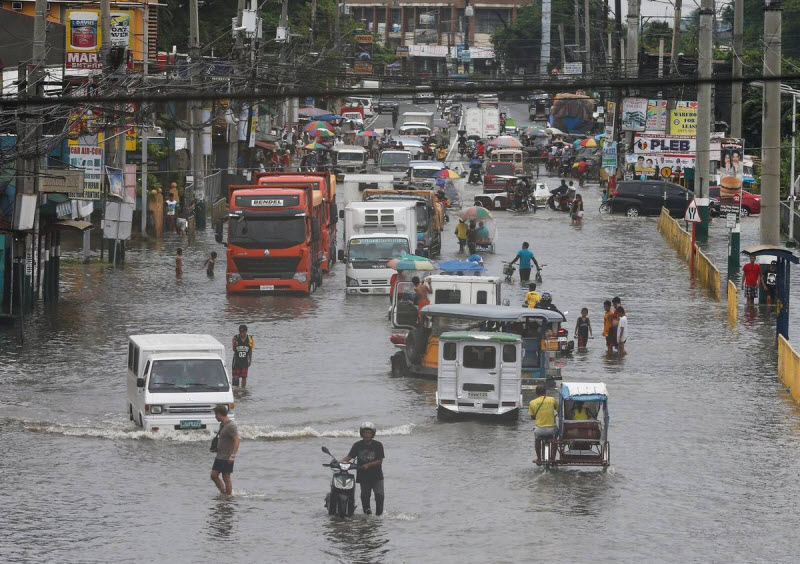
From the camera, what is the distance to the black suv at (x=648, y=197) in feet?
225

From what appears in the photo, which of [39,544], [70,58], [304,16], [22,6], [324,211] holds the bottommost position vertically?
[39,544]

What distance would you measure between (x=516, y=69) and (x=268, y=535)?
465 feet

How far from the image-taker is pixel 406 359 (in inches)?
1289

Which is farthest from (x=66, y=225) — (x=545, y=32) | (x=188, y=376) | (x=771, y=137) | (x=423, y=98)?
(x=545, y=32)

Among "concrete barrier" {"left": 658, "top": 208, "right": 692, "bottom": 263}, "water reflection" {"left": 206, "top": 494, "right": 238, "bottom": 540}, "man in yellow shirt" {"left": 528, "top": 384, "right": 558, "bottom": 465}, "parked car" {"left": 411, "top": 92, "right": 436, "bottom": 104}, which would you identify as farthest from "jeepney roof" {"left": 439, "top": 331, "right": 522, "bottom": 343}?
"concrete barrier" {"left": 658, "top": 208, "right": 692, "bottom": 263}

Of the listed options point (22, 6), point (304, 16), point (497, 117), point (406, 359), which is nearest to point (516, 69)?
point (304, 16)

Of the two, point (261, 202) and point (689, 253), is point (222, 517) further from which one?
point (689, 253)

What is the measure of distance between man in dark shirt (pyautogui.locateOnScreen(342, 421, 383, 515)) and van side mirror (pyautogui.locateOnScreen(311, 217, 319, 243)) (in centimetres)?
2539

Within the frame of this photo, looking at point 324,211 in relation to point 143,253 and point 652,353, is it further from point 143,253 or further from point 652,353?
point 652,353

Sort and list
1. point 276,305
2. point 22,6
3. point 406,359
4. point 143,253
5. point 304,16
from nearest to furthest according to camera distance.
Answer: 1. point 406,359
2. point 276,305
3. point 143,253
4. point 22,6
5. point 304,16

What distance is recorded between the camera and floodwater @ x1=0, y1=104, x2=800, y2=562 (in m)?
20.0

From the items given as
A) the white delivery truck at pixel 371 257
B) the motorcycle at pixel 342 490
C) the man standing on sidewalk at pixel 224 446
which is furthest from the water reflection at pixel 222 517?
the white delivery truck at pixel 371 257

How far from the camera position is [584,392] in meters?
24.1

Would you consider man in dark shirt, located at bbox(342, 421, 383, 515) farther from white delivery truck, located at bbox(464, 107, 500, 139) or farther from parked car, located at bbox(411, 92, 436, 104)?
white delivery truck, located at bbox(464, 107, 500, 139)
